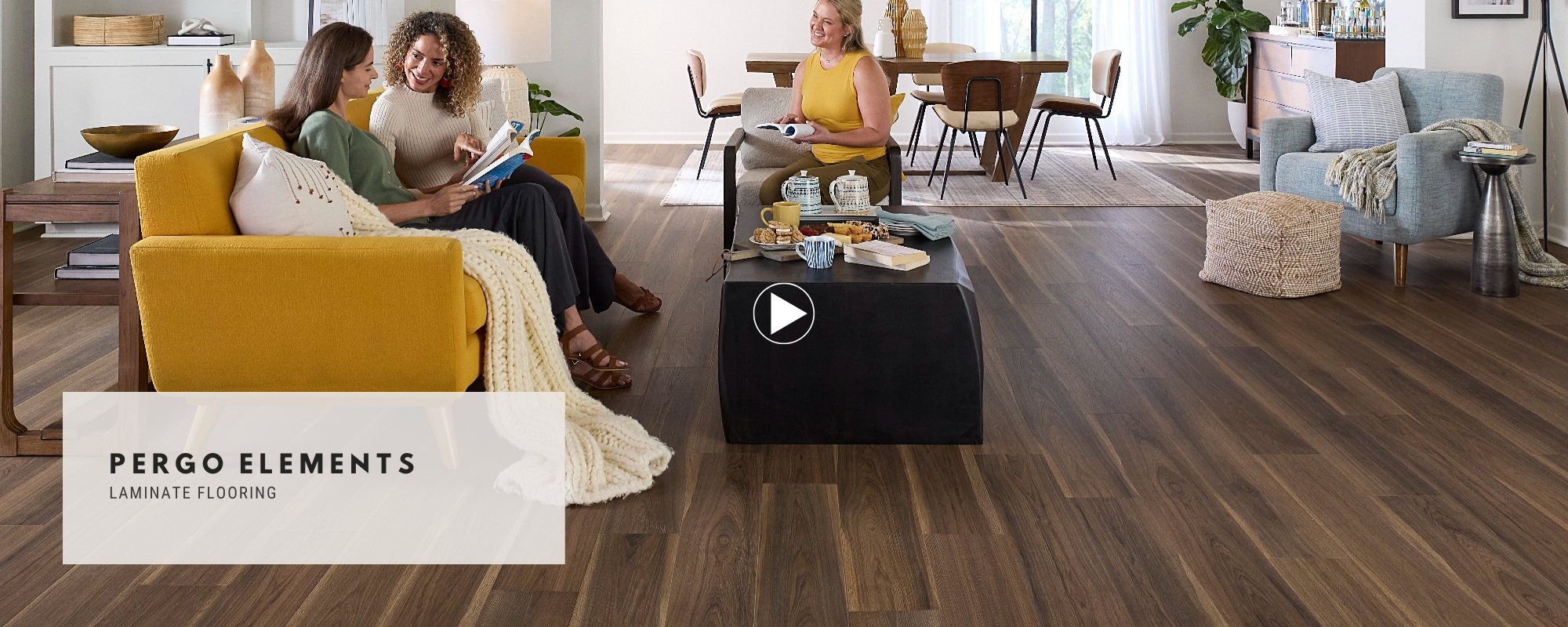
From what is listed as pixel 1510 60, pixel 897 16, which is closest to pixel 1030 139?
pixel 897 16

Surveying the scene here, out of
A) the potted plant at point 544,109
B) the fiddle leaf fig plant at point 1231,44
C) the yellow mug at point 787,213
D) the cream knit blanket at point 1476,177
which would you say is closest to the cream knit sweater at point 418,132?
the yellow mug at point 787,213

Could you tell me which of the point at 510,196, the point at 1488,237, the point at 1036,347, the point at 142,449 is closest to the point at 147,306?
the point at 142,449

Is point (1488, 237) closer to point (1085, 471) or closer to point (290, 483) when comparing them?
point (1085, 471)

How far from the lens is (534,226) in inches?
145

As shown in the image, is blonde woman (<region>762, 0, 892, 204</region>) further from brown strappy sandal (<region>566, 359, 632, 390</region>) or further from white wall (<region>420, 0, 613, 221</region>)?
white wall (<region>420, 0, 613, 221</region>)

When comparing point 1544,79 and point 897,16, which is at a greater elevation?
point 897,16

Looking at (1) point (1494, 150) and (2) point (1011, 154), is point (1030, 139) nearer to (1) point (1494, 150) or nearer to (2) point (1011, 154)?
(2) point (1011, 154)

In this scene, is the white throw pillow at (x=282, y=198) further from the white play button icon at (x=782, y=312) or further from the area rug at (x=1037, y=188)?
the area rug at (x=1037, y=188)

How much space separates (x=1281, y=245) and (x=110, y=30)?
516cm

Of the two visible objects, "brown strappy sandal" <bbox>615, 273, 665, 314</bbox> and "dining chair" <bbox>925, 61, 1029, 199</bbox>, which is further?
"dining chair" <bbox>925, 61, 1029, 199</bbox>

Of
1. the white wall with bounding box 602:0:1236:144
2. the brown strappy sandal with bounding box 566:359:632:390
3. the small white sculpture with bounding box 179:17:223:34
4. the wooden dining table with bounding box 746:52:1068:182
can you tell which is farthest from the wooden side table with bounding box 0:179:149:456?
the white wall with bounding box 602:0:1236:144

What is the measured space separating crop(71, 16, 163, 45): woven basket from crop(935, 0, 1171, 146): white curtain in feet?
19.1

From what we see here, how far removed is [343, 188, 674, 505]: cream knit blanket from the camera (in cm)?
285

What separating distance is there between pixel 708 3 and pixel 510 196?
683cm
